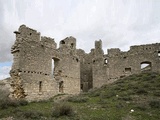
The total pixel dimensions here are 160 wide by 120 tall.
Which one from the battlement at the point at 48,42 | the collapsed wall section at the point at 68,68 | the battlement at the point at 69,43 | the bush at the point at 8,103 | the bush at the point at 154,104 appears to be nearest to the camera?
the bush at the point at 154,104

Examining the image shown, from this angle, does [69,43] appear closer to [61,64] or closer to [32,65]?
[61,64]

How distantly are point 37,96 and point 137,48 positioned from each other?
14.6 meters

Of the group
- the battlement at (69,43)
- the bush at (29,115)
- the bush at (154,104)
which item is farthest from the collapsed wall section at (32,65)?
the bush at (154,104)

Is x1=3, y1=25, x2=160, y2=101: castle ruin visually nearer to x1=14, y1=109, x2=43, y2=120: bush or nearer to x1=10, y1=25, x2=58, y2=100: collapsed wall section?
x1=10, y1=25, x2=58, y2=100: collapsed wall section

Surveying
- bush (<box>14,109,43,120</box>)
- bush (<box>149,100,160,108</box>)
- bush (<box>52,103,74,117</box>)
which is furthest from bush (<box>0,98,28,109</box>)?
bush (<box>149,100,160,108</box>)

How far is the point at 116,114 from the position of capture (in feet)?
29.3

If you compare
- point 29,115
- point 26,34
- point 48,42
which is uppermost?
point 26,34

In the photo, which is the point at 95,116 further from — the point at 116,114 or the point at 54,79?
the point at 54,79

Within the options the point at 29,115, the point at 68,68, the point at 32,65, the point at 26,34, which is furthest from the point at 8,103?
the point at 68,68

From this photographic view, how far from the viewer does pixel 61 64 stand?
67.7ft

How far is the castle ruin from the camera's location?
52.7 feet

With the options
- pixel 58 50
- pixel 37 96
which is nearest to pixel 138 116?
pixel 37 96

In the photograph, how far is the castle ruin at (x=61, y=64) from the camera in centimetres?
1606

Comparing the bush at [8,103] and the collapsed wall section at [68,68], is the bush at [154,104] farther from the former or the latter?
the collapsed wall section at [68,68]
